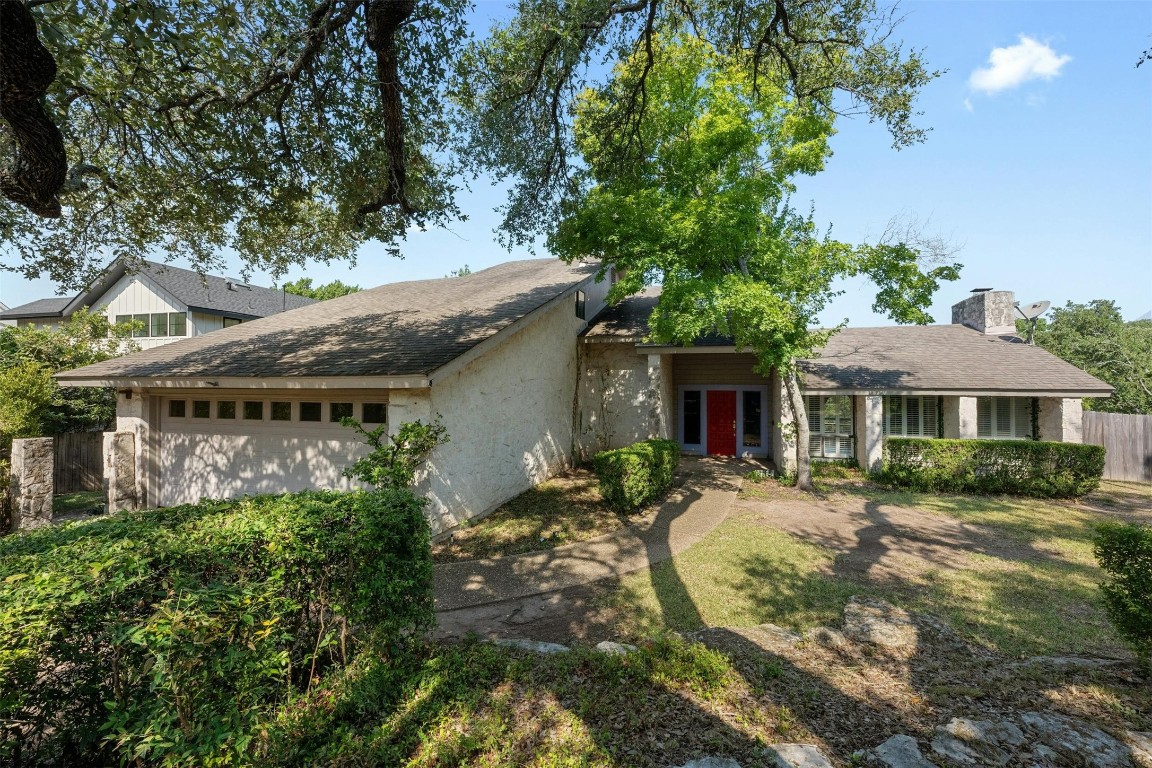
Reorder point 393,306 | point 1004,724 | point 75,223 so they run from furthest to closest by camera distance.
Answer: point 393,306
point 75,223
point 1004,724

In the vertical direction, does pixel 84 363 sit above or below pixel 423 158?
below

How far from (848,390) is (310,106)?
14.5 metres

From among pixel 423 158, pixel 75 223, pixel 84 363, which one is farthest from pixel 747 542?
pixel 84 363

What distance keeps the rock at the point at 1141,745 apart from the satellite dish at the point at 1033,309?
19421 millimetres

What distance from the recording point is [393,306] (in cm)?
1343

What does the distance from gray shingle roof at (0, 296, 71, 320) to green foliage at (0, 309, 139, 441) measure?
35.7 feet

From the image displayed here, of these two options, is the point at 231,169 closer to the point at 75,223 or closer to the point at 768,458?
the point at 75,223

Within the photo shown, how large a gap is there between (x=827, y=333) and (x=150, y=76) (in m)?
13.9

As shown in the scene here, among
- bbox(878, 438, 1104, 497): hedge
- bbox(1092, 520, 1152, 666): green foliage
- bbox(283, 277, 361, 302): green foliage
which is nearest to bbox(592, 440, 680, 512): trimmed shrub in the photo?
bbox(1092, 520, 1152, 666): green foliage

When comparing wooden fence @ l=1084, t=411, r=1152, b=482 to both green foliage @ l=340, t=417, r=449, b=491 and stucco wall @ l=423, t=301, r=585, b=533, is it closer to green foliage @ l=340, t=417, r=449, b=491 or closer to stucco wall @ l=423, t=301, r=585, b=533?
stucco wall @ l=423, t=301, r=585, b=533

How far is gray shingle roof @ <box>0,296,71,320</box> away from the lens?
23.5m

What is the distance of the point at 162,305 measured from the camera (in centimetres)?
2112

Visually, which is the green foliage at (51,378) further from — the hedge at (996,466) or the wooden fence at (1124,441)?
the wooden fence at (1124,441)

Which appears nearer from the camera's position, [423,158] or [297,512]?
[297,512]
